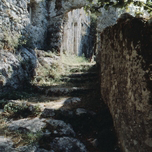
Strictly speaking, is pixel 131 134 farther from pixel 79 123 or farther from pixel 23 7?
pixel 23 7

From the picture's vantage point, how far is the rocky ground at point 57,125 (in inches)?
107

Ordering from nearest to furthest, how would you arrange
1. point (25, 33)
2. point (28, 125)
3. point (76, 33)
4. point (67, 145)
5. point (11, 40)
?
point (67, 145) < point (28, 125) < point (11, 40) < point (25, 33) < point (76, 33)

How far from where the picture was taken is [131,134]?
2.04m

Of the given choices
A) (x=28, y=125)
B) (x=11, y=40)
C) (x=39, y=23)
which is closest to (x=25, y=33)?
(x=11, y=40)

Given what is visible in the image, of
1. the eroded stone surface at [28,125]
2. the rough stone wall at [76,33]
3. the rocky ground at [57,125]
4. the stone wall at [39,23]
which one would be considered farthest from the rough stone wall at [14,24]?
the rough stone wall at [76,33]

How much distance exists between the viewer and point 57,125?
3297 millimetres

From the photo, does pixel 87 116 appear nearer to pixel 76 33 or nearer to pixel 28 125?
pixel 28 125

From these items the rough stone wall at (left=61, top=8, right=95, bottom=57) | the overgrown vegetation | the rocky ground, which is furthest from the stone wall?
the rocky ground

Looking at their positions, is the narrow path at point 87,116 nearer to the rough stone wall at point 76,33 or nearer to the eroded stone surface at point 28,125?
the eroded stone surface at point 28,125

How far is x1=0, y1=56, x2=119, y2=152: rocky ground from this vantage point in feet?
8.90

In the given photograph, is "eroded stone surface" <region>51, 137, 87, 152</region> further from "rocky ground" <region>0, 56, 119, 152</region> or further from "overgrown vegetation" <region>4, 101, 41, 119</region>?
"overgrown vegetation" <region>4, 101, 41, 119</region>

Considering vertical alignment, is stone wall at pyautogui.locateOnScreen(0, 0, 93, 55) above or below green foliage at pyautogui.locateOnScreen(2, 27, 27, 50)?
above

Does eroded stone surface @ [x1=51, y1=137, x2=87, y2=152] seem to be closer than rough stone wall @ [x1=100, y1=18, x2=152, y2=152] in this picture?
No

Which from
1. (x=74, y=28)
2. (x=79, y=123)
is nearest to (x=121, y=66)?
(x=79, y=123)
